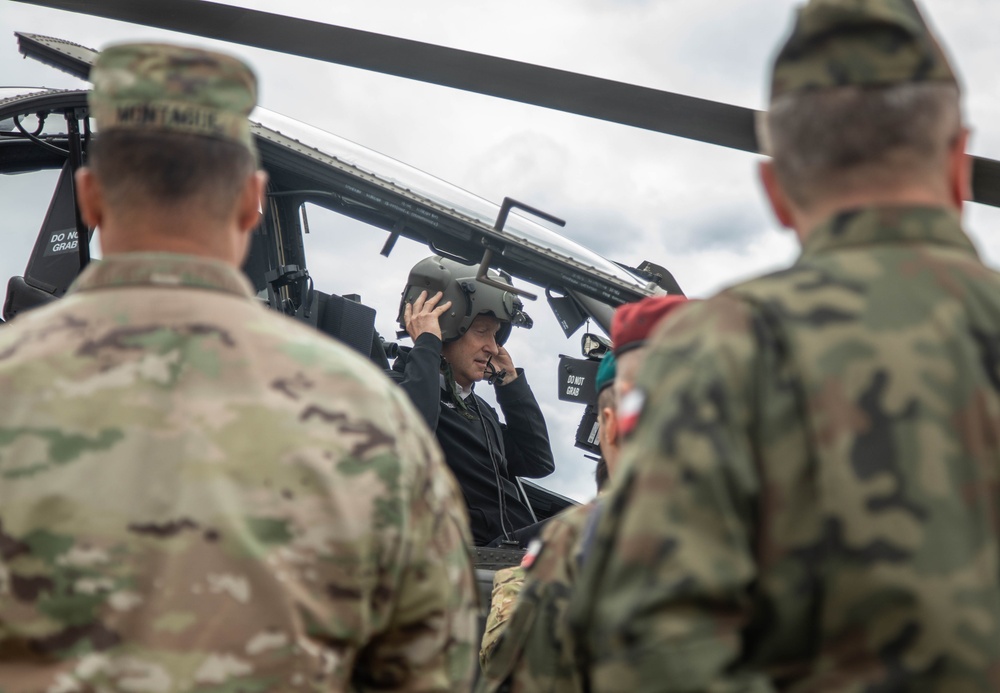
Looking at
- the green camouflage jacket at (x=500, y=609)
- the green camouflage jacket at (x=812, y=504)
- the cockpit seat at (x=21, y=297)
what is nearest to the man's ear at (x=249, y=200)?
the green camouflage jacket at (x=812, y=504)

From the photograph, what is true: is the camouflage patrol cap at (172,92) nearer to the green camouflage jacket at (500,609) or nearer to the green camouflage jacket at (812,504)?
the green camouflage jacket at (812,504)

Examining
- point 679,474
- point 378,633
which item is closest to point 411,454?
point 378,633

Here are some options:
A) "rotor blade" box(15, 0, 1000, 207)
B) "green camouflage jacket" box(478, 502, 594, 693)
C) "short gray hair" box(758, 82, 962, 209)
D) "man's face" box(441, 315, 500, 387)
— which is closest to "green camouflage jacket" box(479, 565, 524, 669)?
"green camouflage jacket" box(478, 502, 594, 693)

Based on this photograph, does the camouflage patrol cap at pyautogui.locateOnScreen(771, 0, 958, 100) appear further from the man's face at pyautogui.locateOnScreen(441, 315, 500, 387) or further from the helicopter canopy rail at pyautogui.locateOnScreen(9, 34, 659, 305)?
the man's face at pyautogui.locateOnScreen(441, 315, 500, 387)

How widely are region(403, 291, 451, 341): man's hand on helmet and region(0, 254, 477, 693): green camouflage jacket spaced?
11.4ft

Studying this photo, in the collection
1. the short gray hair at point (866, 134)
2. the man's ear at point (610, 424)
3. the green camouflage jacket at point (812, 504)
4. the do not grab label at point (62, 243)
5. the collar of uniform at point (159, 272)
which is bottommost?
the green camouflage jacket at point (812, 504)

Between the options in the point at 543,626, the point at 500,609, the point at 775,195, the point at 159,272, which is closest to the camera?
the point at 775,195

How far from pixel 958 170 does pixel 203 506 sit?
1033 millimetres

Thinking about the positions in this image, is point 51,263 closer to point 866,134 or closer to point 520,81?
point 520,81

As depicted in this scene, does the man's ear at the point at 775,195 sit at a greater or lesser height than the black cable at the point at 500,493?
greater

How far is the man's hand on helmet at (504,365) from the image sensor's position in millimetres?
5742

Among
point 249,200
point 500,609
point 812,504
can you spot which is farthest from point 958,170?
point 500,609

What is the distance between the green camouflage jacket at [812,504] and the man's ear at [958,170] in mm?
158

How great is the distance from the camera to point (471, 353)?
5598mm
